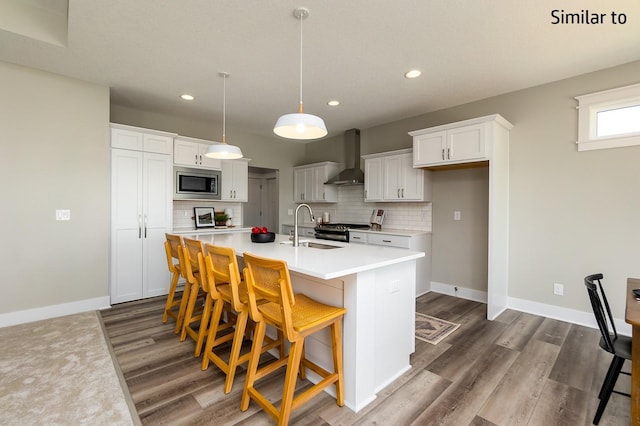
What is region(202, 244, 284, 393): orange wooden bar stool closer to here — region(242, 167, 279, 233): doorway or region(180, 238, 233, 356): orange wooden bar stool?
region(180, 238, 233, 356): orange wooden bar stool

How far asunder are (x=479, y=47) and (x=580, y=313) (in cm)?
306

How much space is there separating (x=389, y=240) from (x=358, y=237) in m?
0.60

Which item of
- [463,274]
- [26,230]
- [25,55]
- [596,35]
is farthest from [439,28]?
[26,230]

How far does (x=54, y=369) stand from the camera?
2.28m

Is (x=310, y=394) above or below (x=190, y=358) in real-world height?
above

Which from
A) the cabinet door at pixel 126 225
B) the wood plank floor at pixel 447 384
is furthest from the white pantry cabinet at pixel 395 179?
the cabinet door at pixel 126 225

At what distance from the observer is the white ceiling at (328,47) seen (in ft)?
7.27

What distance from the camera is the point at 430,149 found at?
4.01 metres

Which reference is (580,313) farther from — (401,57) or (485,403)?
(401,57)

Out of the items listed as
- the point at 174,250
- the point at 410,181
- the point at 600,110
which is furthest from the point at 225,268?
the point at 600,110

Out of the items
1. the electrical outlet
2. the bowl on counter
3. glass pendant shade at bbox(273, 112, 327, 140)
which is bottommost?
the electrical outlet

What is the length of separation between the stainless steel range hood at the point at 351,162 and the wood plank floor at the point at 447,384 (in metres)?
3.14

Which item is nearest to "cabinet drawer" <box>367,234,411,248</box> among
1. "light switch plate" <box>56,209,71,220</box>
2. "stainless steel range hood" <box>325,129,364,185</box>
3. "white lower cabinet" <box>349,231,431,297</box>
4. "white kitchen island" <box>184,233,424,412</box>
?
"white lower cabinet" <box>349,231,431,297</box>

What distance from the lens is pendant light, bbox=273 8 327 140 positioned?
2053mm
